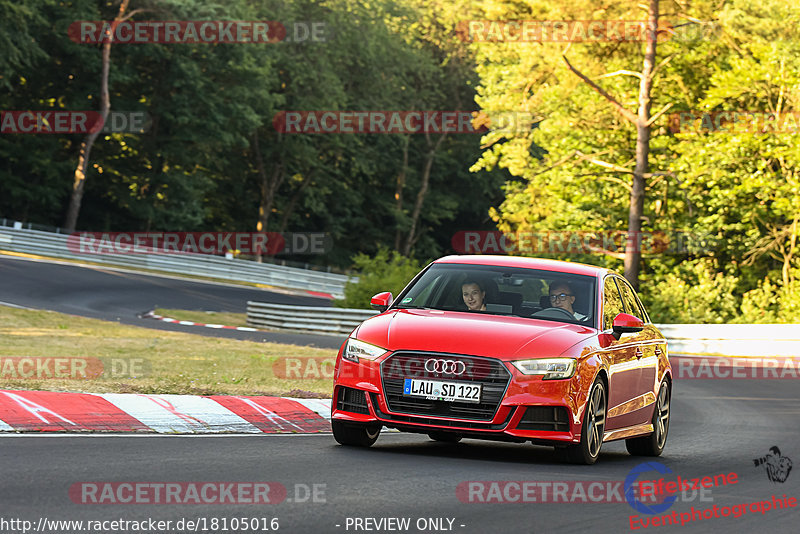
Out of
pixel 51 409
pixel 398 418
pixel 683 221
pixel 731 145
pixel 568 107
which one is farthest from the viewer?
pixel 568 107

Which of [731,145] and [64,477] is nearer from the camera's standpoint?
[64,477]

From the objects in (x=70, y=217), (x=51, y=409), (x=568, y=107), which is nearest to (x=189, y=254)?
(x=70, y=217)

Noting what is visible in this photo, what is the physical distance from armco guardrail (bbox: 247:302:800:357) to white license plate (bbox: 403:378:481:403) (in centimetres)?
2239

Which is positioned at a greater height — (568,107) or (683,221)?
(568,107)

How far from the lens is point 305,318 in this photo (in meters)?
35.3

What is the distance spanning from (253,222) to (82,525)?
233 feet

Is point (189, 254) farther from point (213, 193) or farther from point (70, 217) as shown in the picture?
point (213, 193)

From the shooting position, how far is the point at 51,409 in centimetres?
1070

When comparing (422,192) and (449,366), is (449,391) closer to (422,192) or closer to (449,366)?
(449,366)

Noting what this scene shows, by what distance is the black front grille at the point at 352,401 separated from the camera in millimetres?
9828

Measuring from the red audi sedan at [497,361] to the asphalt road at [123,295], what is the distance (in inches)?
700

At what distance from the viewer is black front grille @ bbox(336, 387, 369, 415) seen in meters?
9.83

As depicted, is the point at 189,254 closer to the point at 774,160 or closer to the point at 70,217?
the point at 70,217

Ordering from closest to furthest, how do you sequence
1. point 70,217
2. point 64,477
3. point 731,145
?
point 64,477, point 731,145, point 70,217
